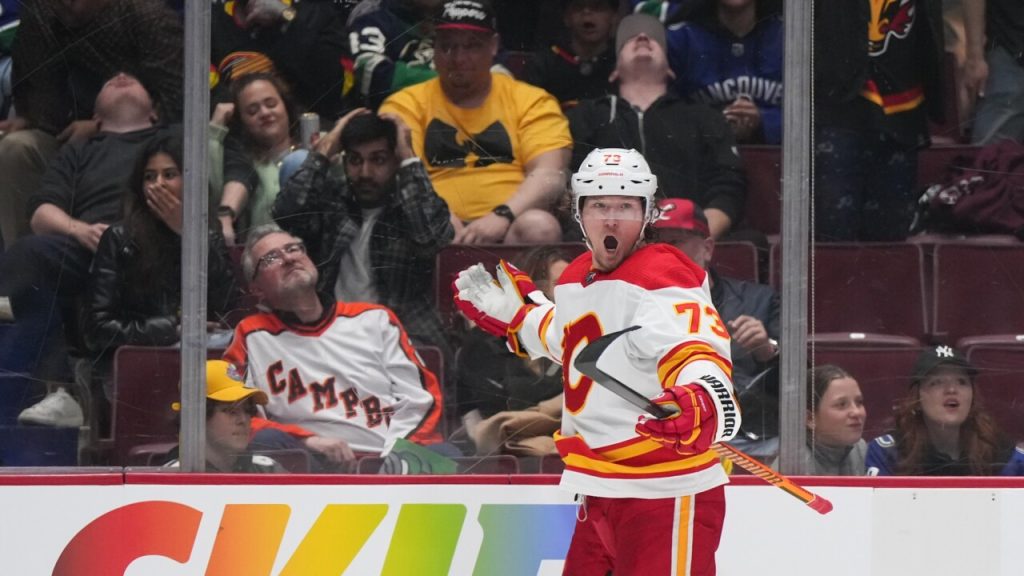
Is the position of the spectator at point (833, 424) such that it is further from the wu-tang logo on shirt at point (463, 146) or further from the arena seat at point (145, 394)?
the arena seat at point (145, 394)

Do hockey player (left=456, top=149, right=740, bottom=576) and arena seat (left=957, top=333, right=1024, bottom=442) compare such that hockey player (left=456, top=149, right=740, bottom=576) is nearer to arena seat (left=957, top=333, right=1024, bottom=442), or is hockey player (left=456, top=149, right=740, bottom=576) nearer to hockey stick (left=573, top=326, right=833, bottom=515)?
hockey stick (left=573, top=326, right=833, bottom=515)

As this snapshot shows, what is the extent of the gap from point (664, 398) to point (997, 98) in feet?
5.18

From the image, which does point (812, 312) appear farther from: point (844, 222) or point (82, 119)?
point (82, 119)

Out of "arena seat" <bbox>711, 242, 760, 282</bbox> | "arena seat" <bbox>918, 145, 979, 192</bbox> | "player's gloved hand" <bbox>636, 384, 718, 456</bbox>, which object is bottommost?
"player's gloved hand" <bbox>636, 384, 718, 456</bbox>

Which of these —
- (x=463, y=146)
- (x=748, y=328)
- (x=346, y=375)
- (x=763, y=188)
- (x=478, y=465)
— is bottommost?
(x=478, y=465)

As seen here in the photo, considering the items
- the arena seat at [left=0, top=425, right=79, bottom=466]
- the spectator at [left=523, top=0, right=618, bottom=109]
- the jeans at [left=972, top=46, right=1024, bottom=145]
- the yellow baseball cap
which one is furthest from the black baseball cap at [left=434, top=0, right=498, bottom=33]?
the arena seat at [left=0, top=425, right=79, bottom=466]

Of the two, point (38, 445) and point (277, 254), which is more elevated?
point (277, 254)

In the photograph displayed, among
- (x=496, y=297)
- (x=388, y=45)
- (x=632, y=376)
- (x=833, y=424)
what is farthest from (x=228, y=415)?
(x=833, y=424)

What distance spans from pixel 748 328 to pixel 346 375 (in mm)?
1060

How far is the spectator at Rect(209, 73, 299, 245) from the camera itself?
395cm

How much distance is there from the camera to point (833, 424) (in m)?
3.99

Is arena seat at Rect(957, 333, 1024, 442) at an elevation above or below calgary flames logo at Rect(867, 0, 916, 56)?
below

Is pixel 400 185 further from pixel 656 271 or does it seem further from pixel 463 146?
pixel 656 271

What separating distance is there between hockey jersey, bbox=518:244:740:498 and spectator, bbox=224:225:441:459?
67 centimetres
